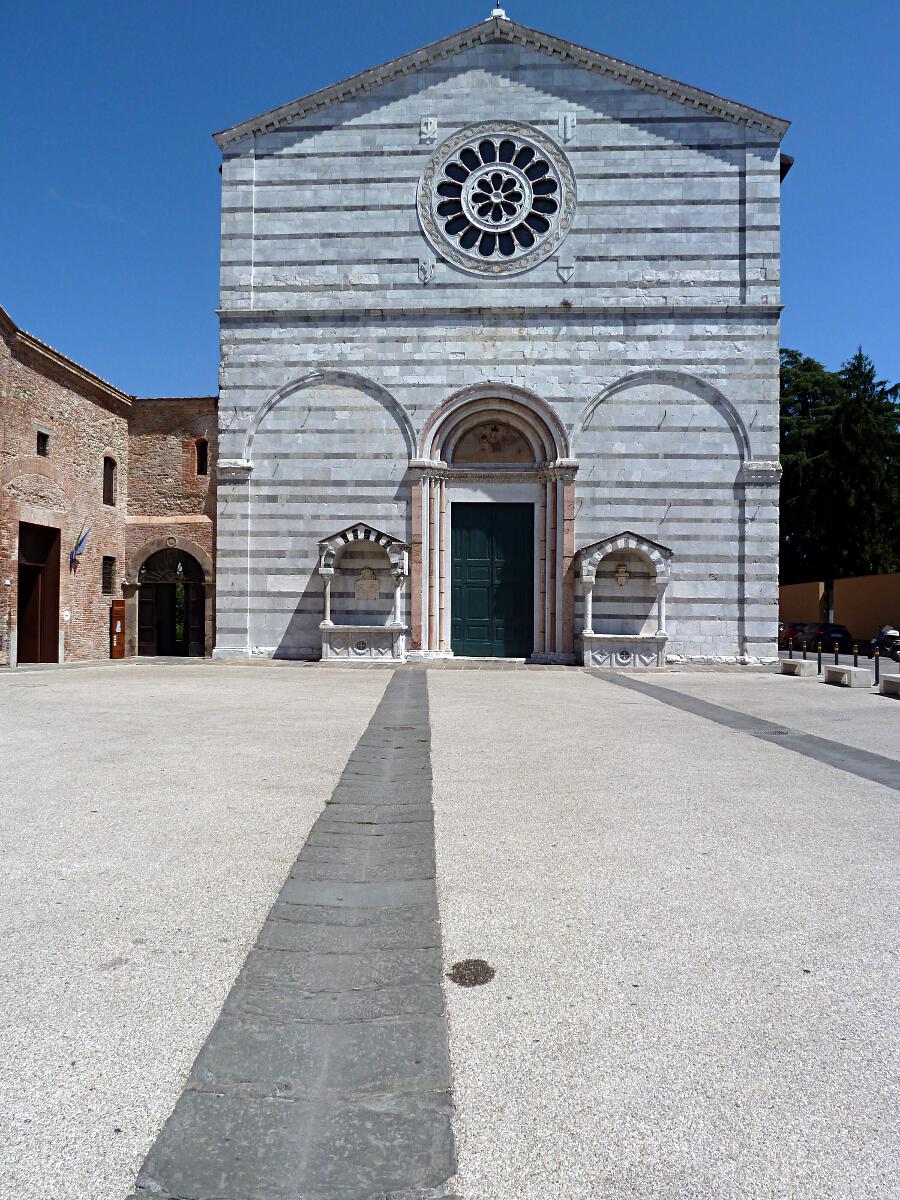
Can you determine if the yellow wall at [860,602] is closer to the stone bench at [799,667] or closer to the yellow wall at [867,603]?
the yellow wall at [867,603]

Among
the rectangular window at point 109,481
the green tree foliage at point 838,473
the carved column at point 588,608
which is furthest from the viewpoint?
the green tree foliage at point 838,473

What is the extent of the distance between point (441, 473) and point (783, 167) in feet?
39.8

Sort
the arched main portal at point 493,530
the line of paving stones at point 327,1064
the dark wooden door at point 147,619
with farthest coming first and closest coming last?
the dark wooden door at point 147,619 → the arched main portal at point 493,530 → the line of paving stones at point 327,1064

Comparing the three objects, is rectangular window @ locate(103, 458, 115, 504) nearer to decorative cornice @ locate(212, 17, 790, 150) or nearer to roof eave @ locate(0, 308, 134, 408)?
roof eave @ locate(0, 308, 134, 408)

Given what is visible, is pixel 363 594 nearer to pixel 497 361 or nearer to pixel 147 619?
pixel 497 361

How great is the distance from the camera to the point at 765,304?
19875mm

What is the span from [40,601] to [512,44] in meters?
18.6

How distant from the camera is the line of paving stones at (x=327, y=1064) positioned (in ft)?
6.91

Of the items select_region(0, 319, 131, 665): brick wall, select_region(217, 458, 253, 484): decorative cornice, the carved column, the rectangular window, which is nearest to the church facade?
Result: select_region(217, 458, 253, 484): decorative cornice

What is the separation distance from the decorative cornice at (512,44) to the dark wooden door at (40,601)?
11.4m

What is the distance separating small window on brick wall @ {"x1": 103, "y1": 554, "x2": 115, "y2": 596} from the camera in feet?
72.5

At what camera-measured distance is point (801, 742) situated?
28.7 ft

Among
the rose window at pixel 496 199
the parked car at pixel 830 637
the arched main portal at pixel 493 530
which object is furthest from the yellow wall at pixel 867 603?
the rose window at pixel 496 199

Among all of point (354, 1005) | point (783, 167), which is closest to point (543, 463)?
point (783, 167)
